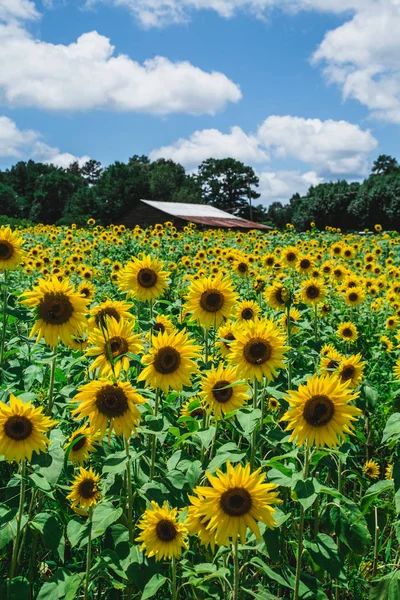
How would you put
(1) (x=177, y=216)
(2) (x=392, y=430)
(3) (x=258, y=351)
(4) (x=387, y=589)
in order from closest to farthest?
(4) (x=387, y=589) → (2) (x=392, y=430) → (3) (x=258, y=351) → (1) (x=177, y=216)

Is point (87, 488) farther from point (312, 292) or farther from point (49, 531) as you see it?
point (312, 292)

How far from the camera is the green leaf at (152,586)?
216 cm

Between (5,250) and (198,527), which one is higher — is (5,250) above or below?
above

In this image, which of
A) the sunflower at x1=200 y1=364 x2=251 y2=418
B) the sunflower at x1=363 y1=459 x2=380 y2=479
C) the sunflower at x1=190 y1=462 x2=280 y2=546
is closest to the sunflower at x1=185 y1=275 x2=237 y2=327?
the sunflower at x1=200 y1=364 x2=251 y2=418

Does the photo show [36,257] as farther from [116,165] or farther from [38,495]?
[116,165]

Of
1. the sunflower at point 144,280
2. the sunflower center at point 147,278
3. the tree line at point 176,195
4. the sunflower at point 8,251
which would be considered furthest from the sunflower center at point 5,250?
the tree line at point 176,195

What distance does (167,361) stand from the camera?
269cm

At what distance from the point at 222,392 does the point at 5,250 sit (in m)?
2.17

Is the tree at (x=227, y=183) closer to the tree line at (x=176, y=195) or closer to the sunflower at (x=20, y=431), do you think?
the tree line at (x=176, y=195)

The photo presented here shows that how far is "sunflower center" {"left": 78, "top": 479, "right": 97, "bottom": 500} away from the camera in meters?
2.61

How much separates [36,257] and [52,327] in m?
8.48

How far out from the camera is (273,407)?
13.2 feet

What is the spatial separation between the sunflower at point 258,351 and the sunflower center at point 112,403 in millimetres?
658

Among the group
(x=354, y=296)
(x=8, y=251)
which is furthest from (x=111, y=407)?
(x=354, y=296)
